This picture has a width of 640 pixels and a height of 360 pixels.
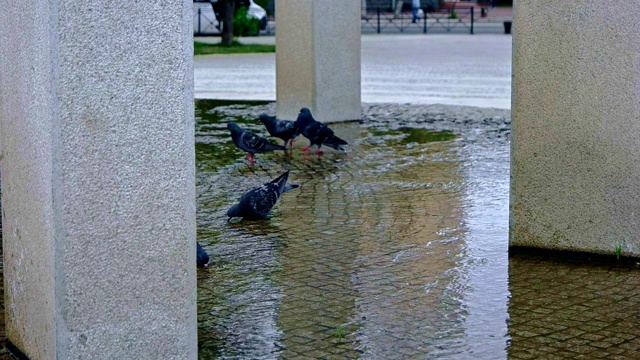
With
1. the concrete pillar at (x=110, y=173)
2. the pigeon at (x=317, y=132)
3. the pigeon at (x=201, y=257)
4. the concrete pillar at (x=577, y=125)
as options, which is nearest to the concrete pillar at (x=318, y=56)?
the pigeon at (x=317, y=132)

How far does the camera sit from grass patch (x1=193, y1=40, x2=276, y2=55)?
29.5m

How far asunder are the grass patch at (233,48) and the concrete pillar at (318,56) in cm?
1556

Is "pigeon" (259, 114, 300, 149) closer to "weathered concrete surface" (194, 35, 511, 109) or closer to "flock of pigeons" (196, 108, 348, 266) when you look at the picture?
"flock of pigeons" (196, 108, 348, 266)

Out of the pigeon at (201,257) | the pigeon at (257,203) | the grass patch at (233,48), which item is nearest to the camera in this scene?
the pigeon at (201,257)

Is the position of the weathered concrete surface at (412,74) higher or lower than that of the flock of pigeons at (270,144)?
lower

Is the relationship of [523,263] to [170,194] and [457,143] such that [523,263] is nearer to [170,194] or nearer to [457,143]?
[170,194]

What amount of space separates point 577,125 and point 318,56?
671cm

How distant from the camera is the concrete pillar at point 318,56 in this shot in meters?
13.0

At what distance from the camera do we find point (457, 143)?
11.8 meters

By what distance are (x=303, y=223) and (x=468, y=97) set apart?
9.63 meters

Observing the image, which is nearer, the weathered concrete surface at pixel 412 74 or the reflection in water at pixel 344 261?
the reflection in water at pixel 344 261

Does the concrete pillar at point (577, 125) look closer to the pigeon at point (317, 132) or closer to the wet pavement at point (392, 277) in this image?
the wet pavement at point (392, 277)

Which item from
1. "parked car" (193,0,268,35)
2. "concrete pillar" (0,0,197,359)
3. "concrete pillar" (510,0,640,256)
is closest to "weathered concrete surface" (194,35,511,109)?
"parked car" (193,0,268,35)

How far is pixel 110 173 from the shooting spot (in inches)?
166
